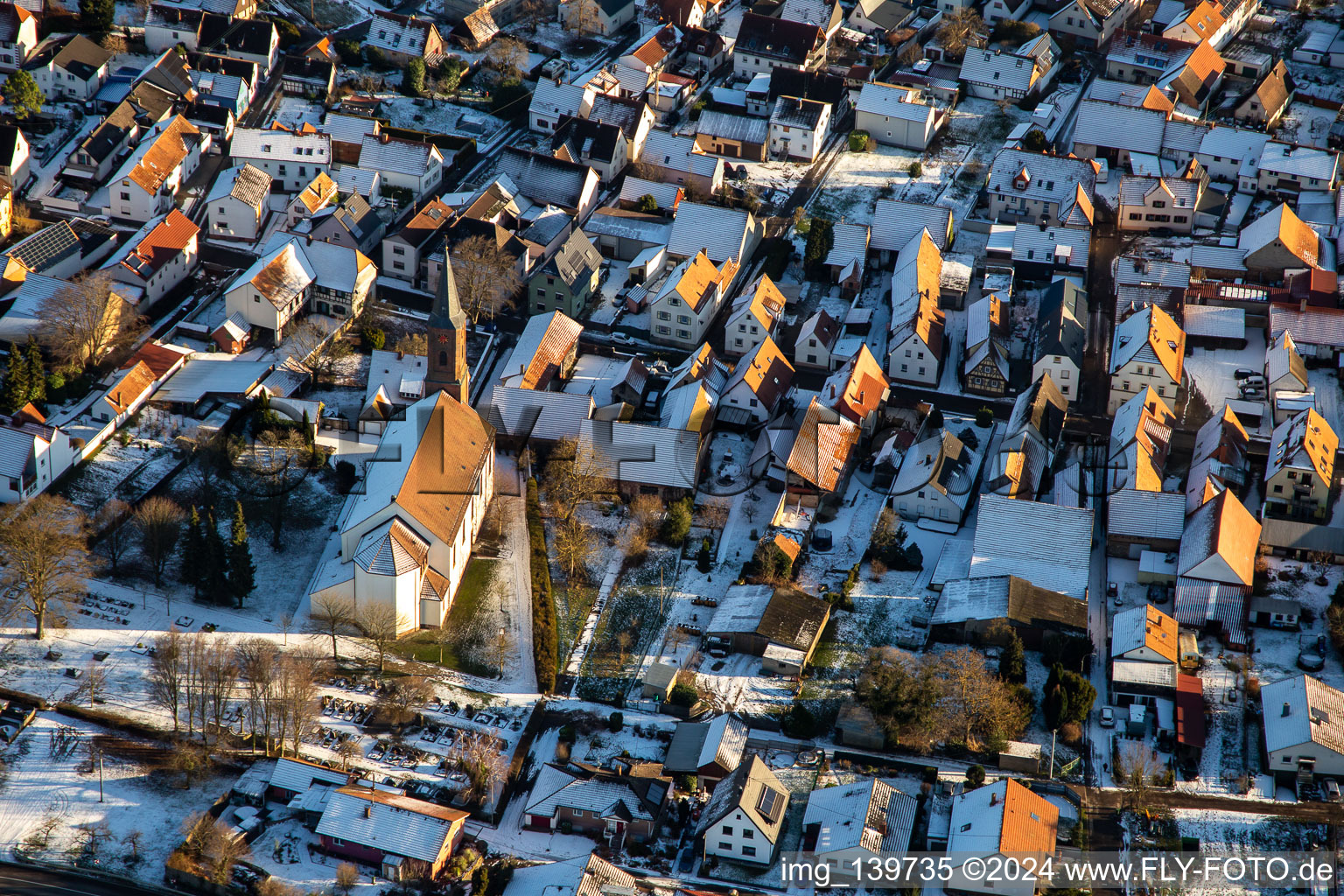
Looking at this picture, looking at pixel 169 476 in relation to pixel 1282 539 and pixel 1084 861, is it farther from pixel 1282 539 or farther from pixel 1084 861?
pixel 1282 539

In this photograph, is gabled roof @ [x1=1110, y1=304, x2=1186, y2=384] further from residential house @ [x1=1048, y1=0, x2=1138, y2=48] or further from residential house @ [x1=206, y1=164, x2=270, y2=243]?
residential house @ [x1=206, y1=164, x2=270, y2=243]

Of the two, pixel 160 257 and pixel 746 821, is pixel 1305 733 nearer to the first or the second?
pixel 746 821

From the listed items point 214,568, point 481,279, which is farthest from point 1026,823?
point 481,279

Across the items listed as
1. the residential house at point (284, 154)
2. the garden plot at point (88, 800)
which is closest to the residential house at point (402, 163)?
the residential house at point (284, 154)

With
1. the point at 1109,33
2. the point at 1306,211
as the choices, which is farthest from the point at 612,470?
the point at 1109,33

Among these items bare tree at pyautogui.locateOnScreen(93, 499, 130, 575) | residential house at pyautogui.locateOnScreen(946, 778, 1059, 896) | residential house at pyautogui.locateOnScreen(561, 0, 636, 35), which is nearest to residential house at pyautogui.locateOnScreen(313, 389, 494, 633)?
bare tree at pyautogui.locateOnScreen(93, 499, 130, 575)
